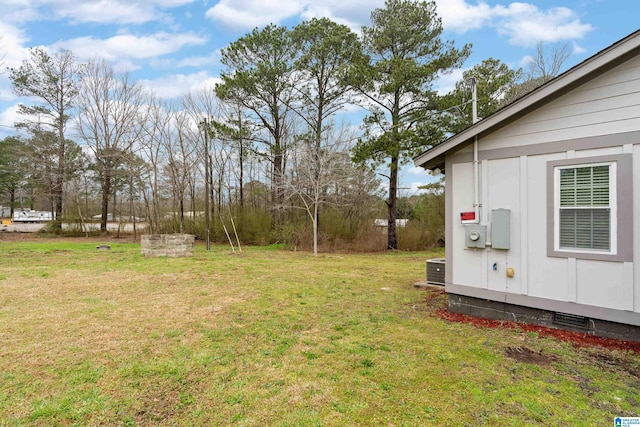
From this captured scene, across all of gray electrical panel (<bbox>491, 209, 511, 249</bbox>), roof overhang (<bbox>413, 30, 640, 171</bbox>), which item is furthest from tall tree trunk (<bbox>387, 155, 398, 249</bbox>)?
gray electrical panel (<bbox>491, 209, 511, 249</bbox>)

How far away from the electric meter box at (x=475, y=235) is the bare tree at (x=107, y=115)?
18942mm

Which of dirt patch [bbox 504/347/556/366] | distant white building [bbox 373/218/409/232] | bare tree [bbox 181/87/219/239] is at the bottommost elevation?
dirt patch [bbox 504/347/556/366]

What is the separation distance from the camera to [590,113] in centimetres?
346

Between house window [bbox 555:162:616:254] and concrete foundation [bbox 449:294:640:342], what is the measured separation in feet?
2.61

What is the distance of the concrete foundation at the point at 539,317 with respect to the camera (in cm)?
330

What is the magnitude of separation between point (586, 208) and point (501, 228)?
2.75 feet

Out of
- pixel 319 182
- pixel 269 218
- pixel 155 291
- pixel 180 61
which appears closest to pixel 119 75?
pixel 180 61

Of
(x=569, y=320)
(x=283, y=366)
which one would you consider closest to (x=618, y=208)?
(x=569, y=320)

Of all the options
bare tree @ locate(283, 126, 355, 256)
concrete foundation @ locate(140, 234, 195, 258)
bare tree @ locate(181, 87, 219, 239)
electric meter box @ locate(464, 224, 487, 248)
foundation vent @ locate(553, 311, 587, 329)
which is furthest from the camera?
bare tree @ locate(181, 87, 219, 239)

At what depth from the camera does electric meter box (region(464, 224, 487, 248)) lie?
13.4 ft

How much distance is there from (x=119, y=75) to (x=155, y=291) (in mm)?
17670

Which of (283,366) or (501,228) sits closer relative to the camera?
(283,366)

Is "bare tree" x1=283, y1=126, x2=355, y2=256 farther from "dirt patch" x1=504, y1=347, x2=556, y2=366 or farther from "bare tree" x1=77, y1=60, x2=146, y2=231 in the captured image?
"bare tree" x1=77, y1=60, x2=146, y2=231

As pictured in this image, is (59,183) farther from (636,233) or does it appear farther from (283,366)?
(636,233)
